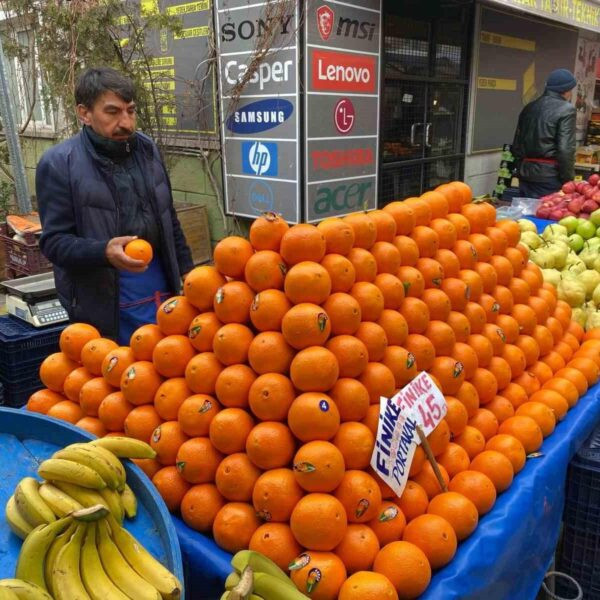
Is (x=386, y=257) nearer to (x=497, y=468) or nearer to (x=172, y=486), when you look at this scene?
(x=497, y=468)

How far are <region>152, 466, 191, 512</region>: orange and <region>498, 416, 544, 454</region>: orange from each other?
1200mm

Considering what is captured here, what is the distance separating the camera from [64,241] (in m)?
2.65

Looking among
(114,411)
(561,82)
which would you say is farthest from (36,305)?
(561,82)

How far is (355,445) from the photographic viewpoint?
1.60m

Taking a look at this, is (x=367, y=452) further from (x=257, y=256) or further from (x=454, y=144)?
(x=454, y=144)

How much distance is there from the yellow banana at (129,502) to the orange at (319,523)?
41cm

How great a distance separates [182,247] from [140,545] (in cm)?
217

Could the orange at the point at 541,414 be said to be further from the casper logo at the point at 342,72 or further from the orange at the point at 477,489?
the casper logo at the point at 342,72

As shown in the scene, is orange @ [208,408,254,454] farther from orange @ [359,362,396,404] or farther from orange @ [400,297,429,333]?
orange @ [400,297,429,333]

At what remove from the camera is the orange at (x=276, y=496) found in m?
1.51

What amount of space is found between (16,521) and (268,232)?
43.0 inches

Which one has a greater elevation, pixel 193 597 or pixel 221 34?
pixel 221 34

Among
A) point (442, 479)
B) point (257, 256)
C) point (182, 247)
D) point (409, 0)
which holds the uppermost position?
point (409, 0)

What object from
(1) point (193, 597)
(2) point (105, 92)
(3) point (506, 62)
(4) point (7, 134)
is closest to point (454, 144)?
(3) point (506, 62)
